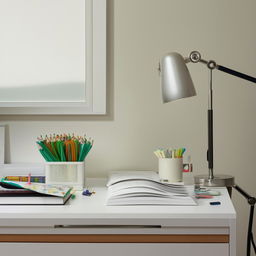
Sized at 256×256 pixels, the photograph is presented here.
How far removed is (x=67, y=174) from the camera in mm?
1542

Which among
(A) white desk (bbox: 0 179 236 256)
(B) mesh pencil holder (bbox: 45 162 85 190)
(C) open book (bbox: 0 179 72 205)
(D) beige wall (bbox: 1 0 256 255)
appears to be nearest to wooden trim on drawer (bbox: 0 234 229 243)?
(A) white desk (bbox: 0 179 236 256)

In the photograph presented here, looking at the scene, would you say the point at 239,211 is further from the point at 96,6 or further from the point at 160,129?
the point at 96,6

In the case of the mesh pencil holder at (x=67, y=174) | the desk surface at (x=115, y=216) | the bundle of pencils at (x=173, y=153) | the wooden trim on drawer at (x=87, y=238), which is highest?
the bundle of pencils at (x=173, y=153)

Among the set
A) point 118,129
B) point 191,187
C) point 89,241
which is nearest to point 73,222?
point 89,241

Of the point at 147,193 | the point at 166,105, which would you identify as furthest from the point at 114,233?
the point at 166,105

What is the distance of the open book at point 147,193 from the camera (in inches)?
50.7

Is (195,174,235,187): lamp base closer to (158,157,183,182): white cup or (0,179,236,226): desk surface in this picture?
(158,157,183,182): white cup

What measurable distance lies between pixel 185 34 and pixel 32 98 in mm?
654

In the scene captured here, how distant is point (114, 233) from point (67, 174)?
0.40 metres

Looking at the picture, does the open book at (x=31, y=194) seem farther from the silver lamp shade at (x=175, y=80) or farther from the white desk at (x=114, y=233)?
the silver lamp shade at (x=175, y=80)

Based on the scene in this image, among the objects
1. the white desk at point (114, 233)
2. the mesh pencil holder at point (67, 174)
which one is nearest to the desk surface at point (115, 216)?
the white desk at point (114, 233)

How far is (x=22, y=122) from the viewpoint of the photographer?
71.4 inches

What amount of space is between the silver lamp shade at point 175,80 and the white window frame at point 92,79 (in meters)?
0.42

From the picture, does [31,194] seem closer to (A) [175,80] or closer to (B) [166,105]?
(A) [175,80]
